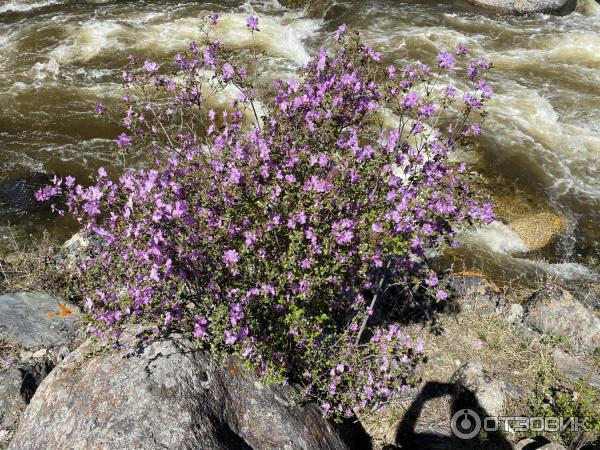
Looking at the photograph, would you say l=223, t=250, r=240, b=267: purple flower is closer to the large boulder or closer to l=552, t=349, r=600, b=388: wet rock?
the large boulder

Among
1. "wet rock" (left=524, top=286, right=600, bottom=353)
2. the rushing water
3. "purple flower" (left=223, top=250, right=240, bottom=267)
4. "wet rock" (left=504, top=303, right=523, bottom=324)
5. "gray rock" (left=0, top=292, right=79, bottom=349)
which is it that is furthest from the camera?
the rushing water

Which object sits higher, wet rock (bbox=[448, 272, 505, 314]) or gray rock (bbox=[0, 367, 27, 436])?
gray rock (bbox=[0, 367, 27, 436])

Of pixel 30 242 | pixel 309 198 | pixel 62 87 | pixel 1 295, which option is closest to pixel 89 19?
pixel 62 87

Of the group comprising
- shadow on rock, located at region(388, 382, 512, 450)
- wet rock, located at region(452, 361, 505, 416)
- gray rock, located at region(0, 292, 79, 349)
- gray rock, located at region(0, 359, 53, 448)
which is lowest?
shadow on rock, located at region(388, 382, 512, 450)

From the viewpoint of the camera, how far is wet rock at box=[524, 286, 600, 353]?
17.1 feet

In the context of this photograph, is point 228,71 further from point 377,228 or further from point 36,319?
point 36,319

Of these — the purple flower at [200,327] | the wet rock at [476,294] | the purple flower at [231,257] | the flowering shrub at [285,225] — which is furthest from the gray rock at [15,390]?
the wet rock at [476,294]

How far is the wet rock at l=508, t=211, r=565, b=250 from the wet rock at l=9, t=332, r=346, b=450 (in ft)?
16.9

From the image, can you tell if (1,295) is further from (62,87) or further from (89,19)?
(89,19)

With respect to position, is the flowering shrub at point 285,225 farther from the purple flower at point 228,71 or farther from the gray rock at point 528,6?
the gray rock at point 528,6

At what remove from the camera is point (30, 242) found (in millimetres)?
7137

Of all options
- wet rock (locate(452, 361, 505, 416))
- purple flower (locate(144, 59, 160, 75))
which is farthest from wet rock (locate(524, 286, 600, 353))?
purple flower (locate(144, 59, 160, 75))

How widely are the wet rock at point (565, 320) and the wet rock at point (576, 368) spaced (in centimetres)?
21
